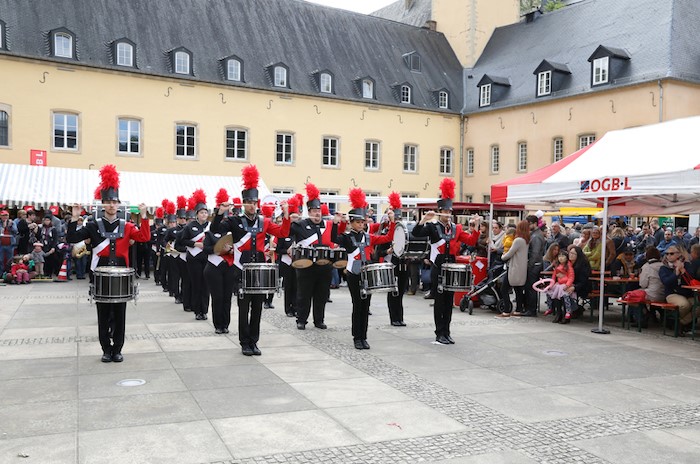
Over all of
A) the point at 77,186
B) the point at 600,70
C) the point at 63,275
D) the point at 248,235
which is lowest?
the point at 63,275

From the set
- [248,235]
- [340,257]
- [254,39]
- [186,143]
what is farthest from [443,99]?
[248,235]

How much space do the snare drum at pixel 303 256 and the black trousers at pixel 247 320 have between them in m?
1.27

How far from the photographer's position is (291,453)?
16.9 feet

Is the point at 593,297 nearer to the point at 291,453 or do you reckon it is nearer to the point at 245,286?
the point at 245,286

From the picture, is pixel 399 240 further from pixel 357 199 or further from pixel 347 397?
pixel 347 397

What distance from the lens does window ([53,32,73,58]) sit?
3073 centimetres

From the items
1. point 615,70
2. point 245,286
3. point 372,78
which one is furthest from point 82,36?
point 245,286

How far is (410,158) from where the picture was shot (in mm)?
40531

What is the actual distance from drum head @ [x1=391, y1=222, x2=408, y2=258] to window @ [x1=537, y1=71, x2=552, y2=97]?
1092 inches

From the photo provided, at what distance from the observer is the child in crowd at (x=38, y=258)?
19.0 meters

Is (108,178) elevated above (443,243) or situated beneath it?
elevated above

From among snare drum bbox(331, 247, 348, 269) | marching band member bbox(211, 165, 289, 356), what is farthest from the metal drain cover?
snare drum bbox(331, 247, 348, 269)

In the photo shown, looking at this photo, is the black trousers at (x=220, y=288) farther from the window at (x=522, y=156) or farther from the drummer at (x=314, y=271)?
the window at (x=522, y=156)

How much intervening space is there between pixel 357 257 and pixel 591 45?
101ft
